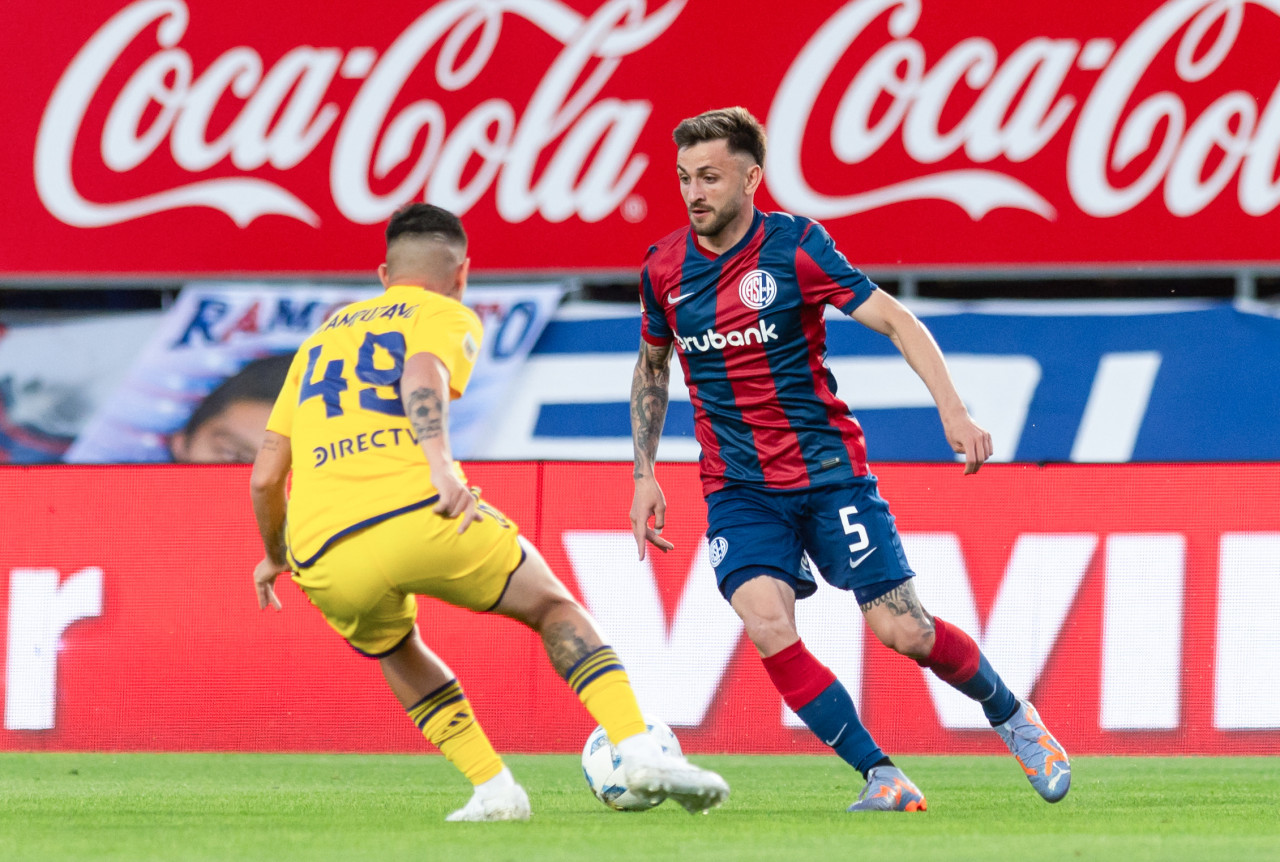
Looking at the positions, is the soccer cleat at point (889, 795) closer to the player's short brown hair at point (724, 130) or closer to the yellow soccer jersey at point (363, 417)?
the yellow soccer jersey at point (363, 417)

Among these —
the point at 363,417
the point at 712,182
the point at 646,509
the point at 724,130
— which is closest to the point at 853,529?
the point at 646,509

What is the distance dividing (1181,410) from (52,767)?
7476mm

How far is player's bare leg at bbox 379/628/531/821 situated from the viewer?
444cm

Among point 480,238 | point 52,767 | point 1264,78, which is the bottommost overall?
point 52,767

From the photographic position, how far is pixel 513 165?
1221 cm

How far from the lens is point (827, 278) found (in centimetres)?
484

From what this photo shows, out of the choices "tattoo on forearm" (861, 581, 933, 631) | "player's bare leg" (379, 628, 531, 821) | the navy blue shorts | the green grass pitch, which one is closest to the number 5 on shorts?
the navy blue shorts

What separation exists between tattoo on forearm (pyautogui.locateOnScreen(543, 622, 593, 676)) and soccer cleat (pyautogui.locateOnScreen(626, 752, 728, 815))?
33 cm

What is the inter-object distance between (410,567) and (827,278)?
4.95 feet

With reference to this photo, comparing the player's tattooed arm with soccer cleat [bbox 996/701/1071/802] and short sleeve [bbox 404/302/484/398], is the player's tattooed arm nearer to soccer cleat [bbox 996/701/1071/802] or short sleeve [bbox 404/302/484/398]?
short sleeve [bbox 404/302/484/398]

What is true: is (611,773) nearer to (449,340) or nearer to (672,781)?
(672,781)

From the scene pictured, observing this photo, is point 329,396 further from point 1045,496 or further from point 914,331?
point 1045,496

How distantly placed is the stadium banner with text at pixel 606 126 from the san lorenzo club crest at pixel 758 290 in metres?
7.11

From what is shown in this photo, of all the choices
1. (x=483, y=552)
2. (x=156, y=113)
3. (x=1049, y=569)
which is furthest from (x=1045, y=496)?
(x=156, y=113)
